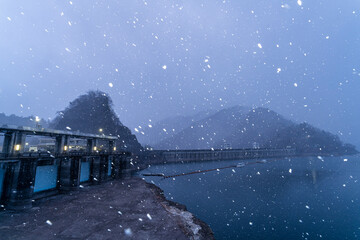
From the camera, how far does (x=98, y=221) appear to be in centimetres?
1936

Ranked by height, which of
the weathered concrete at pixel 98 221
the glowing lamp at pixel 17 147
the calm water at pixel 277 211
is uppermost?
the glowing lamp at pixel 17 147

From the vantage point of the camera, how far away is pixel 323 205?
36.4 metres

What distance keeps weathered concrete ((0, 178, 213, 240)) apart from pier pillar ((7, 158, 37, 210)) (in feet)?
4.52

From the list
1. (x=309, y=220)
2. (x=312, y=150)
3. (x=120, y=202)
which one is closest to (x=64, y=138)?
(x=120, y=202)

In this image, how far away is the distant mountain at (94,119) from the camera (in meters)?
106

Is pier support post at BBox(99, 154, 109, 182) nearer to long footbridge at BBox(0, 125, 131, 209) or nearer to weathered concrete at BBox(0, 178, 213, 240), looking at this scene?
long footbridge at BBox(0, 125, 131, 209)

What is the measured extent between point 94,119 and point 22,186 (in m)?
92.3

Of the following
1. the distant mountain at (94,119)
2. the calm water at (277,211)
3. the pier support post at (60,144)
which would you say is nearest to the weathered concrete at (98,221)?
the calm water at (277,211)

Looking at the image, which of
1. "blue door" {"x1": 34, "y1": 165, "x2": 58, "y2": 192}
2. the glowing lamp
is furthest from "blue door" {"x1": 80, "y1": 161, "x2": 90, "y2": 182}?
the glowing lamp

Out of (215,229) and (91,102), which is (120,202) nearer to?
(215,229)

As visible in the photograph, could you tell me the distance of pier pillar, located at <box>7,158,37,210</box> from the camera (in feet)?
73.6

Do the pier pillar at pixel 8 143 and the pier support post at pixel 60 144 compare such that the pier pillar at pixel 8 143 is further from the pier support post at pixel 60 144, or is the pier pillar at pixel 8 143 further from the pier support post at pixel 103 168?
the pier support post at pixel 103 168

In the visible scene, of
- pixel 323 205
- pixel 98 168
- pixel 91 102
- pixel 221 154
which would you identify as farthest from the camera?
pixel 221 154

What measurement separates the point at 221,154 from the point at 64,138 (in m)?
132
